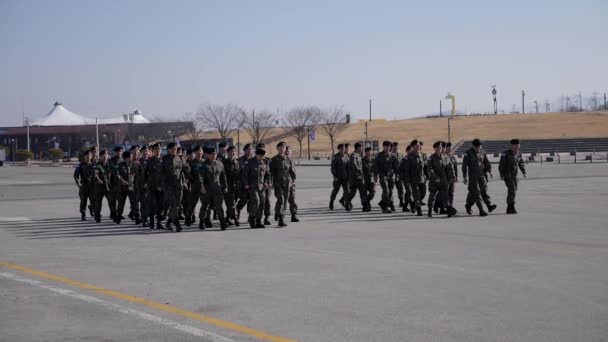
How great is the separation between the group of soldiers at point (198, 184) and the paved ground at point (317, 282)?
2.20 feet

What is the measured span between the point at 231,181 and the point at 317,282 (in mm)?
9185

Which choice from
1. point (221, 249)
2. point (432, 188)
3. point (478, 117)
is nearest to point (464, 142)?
point (478, 117)

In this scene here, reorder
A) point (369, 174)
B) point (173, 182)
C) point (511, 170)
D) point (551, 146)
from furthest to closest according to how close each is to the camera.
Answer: point (551, 146), point (369, 174), point (511, 170), point (173, 182)

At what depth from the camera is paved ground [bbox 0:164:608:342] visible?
7227mm

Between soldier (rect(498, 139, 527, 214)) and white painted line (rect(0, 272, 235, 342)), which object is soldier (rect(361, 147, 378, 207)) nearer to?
soldier (rect(498, 139, 527, 214))

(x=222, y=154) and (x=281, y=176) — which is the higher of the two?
(x=222, y=154)

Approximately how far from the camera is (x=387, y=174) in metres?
21.3

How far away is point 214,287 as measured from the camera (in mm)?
9500

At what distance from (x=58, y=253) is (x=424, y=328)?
7.87 meters

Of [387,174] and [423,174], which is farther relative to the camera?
[387,174]

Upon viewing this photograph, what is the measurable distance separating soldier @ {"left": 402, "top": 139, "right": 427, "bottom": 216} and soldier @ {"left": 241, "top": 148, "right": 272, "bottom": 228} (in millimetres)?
4526

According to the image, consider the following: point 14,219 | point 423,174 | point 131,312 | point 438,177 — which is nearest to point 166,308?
point 131,312

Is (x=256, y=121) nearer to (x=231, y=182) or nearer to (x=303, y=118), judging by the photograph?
(x=303, y=118)

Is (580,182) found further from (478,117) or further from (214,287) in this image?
(478,117)
